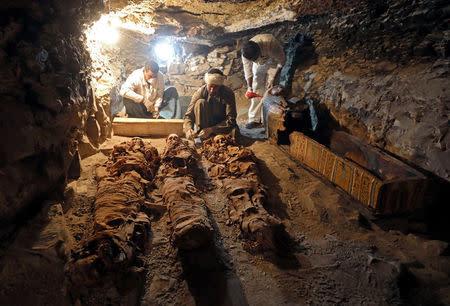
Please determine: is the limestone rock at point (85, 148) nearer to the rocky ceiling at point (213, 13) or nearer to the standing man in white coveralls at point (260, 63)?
the rocky ceiling at point (213, 13)

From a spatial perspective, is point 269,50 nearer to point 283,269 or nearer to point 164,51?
point 283,269

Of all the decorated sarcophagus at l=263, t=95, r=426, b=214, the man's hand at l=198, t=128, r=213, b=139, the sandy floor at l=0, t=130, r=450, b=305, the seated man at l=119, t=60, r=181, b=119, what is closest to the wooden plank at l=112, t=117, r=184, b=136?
the man's hand at l=198, t=128, r=213, b=139

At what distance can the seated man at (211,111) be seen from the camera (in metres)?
4.80

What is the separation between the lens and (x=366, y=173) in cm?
269

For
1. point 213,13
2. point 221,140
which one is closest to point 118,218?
point 221,140

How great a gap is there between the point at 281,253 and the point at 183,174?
167 cm

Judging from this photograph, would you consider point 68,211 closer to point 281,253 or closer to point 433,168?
point 281,253

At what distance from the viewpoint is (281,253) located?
236cm

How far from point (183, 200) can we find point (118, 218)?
69cm

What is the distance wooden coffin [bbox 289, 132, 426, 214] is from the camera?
253cm

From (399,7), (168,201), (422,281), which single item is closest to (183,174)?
(168,201)

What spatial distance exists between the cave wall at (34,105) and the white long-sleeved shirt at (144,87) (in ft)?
9.08

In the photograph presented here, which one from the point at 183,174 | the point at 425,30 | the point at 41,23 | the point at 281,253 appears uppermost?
the point at 425,30

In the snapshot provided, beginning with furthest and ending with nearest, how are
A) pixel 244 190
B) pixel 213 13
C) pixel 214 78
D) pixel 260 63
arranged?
pixel 213 13, pixel 260 63, pixel 214 78, pixel 244 190
